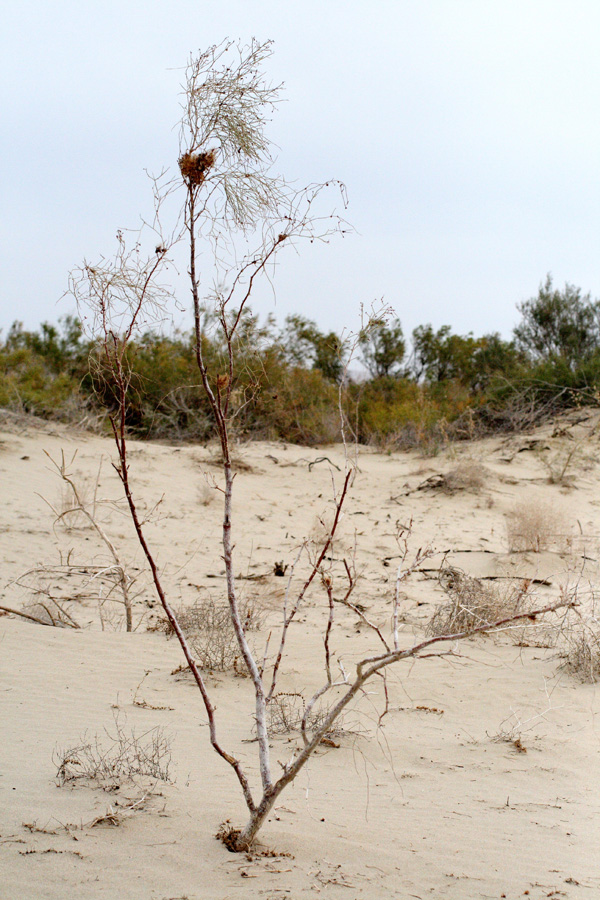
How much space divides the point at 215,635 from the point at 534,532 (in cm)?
438

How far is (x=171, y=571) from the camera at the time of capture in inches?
300

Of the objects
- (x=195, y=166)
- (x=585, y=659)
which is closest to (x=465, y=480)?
(x=585, y=659)

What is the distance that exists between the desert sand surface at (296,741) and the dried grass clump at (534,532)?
0.19 feet

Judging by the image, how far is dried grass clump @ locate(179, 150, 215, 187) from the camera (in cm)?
231

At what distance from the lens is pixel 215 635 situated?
16.6 feet

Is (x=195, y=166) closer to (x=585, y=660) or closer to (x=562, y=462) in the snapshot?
(x=585, y=660)

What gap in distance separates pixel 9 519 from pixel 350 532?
157 inches

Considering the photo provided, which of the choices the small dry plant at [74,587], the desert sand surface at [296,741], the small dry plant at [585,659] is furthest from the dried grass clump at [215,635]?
the small dry plant at [585,659]

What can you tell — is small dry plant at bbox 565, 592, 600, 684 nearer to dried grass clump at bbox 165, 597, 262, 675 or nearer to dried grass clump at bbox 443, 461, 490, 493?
dried grass clump at bbox 165, 597, 262, 675

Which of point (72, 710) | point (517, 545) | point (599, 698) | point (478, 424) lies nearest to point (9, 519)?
point (72, 710)

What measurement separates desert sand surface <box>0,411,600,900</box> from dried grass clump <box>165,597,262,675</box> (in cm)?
12

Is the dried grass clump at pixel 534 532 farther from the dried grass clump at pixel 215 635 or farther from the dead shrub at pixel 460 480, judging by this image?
the dried grass clump at pixel 215 635

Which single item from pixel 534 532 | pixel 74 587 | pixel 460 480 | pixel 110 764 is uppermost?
pixel 460 480

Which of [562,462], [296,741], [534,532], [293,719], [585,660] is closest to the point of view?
[296,741]
